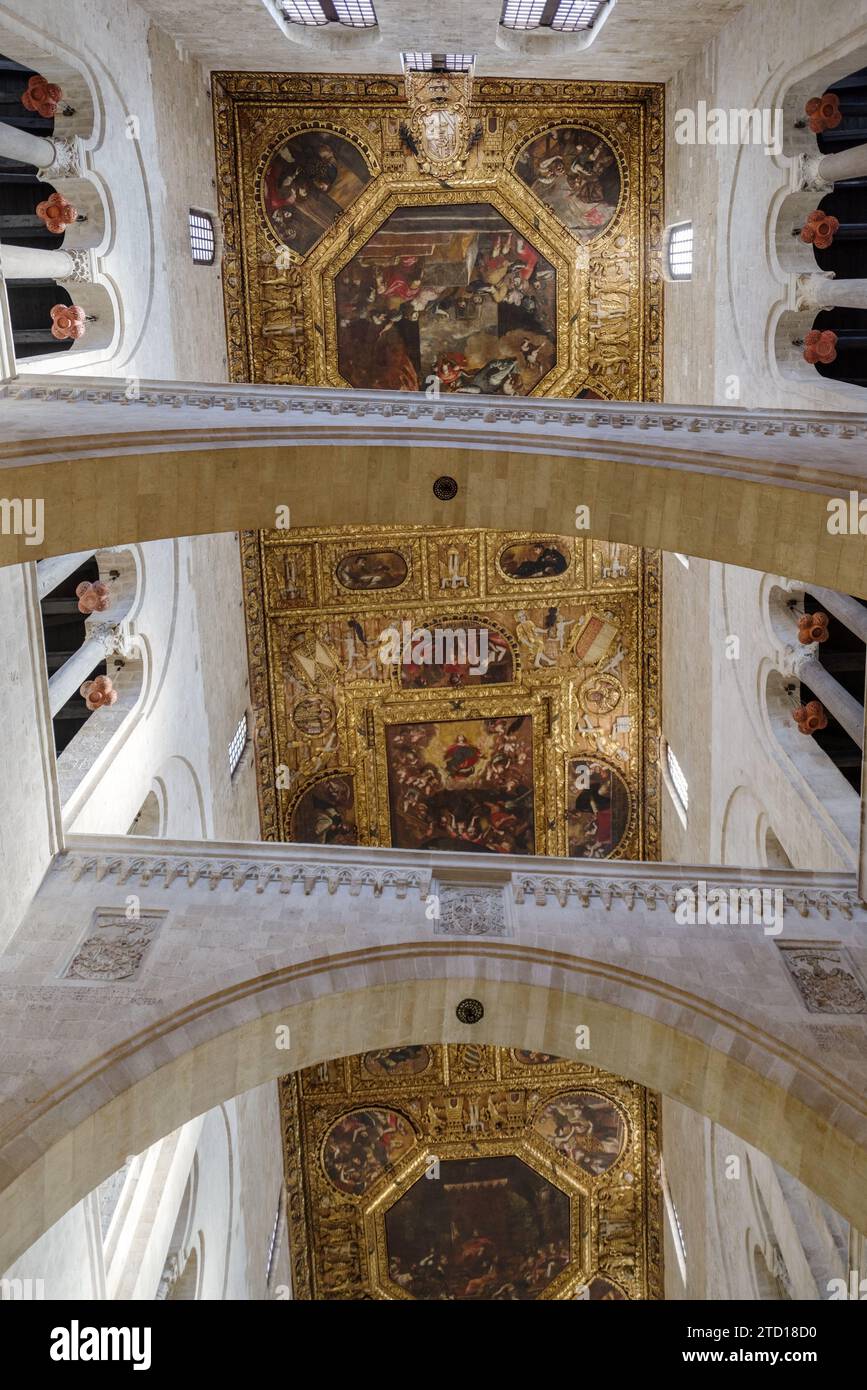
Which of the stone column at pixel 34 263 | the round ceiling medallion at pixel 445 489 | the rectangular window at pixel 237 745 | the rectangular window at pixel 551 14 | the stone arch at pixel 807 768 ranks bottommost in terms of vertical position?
the rectangular window at pixel 237 745

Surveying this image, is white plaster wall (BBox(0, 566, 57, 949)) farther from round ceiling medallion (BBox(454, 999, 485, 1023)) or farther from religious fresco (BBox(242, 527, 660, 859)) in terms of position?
religious fresco (BBox(242, 527, 660, 859))

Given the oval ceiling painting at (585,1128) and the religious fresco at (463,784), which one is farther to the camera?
the religious fresco at (463,784)

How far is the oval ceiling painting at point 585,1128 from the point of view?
15.6 m

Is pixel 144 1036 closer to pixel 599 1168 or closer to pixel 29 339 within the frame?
pixel 29 339

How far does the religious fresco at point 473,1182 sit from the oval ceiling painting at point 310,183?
38.0 feet

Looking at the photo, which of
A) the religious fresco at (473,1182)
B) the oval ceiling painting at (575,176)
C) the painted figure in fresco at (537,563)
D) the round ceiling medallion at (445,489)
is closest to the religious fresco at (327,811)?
the religious fresco at (473,1182)

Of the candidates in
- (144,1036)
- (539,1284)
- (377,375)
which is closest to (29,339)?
(377,375)

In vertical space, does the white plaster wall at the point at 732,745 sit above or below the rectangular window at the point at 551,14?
below

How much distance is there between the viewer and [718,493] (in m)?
7.22

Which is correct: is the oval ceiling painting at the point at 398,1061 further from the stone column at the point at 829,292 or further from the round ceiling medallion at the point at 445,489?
the stone column at the point at 829,292

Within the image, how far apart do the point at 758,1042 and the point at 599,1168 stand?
984 centimetres

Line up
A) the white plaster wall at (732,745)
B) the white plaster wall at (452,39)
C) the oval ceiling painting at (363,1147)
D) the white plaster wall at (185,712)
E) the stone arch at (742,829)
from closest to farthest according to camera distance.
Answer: the white plaster wall at (732,745), the white plaster wall at (185,712), the stone arch at (742,829), the white plaster wall at (452,39), the oval ceiling painting at (363,1147)

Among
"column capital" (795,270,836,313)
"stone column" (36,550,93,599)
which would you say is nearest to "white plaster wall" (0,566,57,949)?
"stone column" (36,550,93,599)

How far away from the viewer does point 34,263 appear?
937cm
